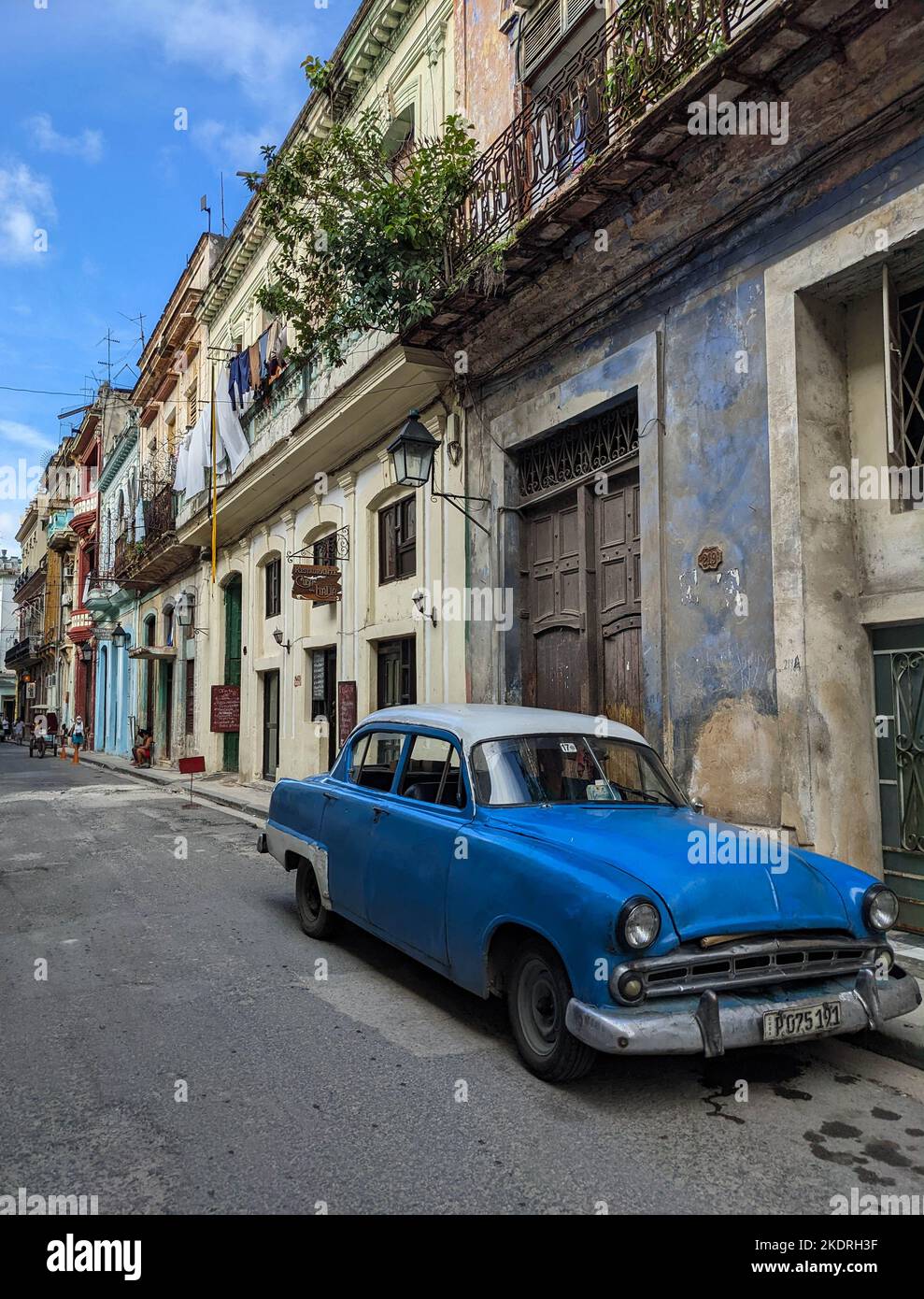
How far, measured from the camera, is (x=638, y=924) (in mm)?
3621

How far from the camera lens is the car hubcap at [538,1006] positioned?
398 centimetres

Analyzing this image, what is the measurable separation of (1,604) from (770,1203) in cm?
8952

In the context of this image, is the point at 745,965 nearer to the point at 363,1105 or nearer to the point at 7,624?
the point at 363,1105

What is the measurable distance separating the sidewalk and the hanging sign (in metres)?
3.36

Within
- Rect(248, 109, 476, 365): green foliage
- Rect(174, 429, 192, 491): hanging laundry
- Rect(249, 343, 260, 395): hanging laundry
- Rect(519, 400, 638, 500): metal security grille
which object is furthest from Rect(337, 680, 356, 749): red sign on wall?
Rect(174, 429, 192, 491): hanging laundry

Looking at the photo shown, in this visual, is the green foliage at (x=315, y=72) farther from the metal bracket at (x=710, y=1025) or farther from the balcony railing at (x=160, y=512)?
the balcony railing at (x=160, y=512)

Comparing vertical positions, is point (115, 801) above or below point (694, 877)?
below

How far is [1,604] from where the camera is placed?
82.1m

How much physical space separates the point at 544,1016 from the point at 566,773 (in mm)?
1418

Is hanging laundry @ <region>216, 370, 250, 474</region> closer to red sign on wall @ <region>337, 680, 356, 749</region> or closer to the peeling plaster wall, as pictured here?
red sign on wall @ <region>337, 680, 356, 749</region>

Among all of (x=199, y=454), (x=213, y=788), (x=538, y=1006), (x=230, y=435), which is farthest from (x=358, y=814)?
(x=199, y=454)

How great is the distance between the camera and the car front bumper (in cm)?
349
